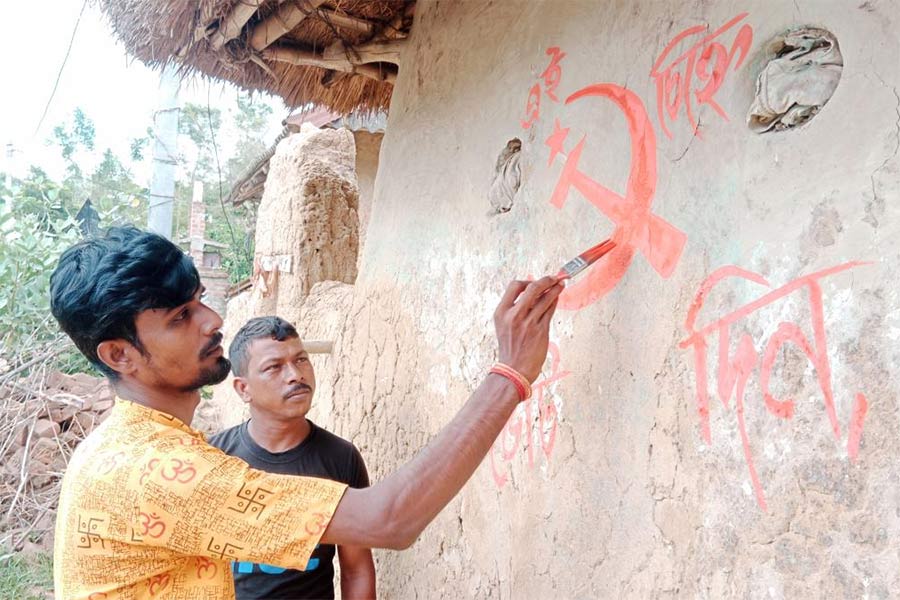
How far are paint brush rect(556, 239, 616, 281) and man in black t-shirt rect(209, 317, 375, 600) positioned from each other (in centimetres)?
96

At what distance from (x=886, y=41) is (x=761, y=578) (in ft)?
2.92

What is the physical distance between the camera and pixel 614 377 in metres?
1.68

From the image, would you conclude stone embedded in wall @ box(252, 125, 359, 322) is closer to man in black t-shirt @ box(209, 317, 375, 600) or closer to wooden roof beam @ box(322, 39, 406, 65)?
wooden roof beam @ box(322, 39, 406, 65)

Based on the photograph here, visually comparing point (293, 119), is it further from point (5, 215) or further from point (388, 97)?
point (388, 97)

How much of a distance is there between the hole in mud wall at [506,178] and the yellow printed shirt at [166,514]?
3.60 ft

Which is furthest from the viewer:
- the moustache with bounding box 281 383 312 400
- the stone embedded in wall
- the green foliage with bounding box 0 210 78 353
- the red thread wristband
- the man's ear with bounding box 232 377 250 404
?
the green foliage with bounding box 0 210 78 353

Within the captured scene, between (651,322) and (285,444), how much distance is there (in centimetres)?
119

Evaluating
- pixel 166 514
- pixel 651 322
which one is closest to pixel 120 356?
pixel 166 514

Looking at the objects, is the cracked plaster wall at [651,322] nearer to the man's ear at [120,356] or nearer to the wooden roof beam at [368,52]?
Result: the wooden roof beam at [368,52]

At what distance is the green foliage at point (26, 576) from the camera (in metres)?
4.86

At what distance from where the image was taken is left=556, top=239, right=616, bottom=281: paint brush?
1.62m

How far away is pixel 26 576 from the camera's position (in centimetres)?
508

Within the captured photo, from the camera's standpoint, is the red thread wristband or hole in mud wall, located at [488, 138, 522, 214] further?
hole in mud wall, located at [488, 138, 522, 214]

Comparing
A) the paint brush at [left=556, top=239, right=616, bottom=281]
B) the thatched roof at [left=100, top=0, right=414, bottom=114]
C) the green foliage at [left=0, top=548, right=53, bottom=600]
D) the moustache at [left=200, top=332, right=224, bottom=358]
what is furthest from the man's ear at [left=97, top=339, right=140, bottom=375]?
the green foliage at [left=0, top=548, right=53, bottom=600]
